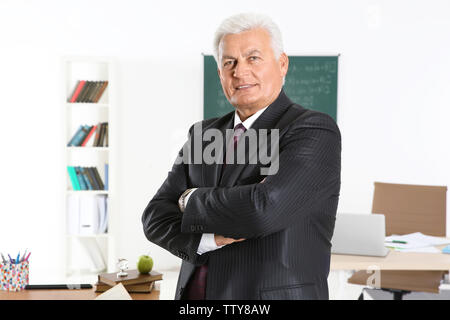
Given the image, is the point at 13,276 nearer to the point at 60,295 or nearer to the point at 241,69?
the point at 60,295

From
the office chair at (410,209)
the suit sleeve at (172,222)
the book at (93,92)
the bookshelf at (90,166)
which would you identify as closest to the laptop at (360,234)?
the office chair at (410,209)

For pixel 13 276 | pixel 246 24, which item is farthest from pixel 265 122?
pixel 13 276

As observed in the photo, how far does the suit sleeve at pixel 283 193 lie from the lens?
1252 mm

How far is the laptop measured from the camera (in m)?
2.36

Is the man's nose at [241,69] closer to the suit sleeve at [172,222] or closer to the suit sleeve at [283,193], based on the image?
the suit sleeve at [283,193]

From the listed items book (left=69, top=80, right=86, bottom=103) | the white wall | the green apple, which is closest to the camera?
the green apple

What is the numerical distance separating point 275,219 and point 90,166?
3.62 meters

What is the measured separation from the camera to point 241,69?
1.36 m

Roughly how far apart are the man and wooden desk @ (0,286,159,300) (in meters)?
0.52

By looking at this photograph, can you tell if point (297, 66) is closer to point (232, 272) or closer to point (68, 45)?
point (68, 45)

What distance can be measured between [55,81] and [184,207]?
3.55 meters

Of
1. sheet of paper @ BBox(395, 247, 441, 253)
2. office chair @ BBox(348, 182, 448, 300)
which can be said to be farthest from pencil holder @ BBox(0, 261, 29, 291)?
office chair @ BBox(348, 182, 448, 300)

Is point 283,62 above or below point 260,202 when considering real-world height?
above

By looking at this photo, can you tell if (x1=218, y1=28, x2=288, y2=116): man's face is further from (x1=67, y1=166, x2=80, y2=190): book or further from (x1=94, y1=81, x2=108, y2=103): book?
(x1=67, y1=166, x2=80, y2=190): book
